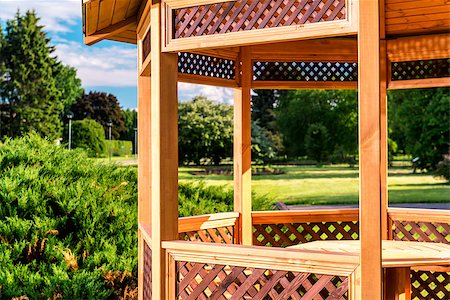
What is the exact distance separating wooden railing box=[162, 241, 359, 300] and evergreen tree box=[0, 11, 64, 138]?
1052 inches

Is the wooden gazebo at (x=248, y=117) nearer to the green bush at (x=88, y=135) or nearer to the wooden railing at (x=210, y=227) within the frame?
the wooden railing at (x=210, y=227)

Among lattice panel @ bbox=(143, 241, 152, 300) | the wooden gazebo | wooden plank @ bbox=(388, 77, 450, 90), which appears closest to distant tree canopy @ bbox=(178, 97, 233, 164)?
the wooden gazebo

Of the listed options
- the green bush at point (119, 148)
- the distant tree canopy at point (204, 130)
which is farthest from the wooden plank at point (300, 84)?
the green bush at point (119, 148)

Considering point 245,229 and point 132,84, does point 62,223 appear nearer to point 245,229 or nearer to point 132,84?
point 245,229

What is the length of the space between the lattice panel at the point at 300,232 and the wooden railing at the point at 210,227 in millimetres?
305

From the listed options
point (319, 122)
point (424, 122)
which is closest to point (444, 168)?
point (424, 122)

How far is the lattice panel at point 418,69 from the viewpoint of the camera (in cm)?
647

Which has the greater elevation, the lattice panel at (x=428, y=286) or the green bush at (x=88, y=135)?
the green bush at (x=88, y=135)

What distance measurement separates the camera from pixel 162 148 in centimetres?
424

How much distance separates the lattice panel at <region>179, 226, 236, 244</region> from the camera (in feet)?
20.3

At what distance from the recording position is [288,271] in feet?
12.3

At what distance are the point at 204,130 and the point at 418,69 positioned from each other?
1597 centimetres

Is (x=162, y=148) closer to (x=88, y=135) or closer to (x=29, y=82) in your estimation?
(x=88, y=135)

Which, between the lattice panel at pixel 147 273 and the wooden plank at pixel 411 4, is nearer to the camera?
the lattice panel at pixel 147 273
